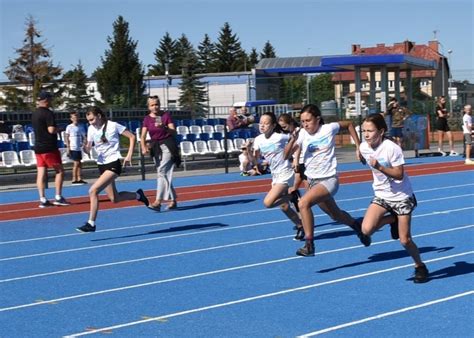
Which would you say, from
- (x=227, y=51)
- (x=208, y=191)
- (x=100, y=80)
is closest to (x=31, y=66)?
(x=100, y=80)

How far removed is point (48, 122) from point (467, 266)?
8413mm

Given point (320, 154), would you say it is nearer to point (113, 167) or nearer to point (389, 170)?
point (389, 170)

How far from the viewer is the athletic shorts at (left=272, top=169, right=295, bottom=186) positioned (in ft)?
37.6

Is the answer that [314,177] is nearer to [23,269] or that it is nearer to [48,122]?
[23,269]

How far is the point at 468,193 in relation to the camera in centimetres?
1761

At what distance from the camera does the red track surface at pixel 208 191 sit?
15867 mm

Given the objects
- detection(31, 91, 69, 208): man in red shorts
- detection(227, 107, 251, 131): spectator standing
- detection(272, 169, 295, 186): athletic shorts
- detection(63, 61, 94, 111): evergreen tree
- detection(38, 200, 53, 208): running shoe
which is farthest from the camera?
detection(63, 61, 94, 111): evergreen tree

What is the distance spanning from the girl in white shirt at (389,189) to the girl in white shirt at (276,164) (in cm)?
261

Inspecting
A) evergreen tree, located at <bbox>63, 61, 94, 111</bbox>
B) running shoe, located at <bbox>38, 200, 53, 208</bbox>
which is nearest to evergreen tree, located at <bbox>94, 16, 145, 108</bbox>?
evergreen tree, located at <bbox>63, 61, 94, 111</bbox>

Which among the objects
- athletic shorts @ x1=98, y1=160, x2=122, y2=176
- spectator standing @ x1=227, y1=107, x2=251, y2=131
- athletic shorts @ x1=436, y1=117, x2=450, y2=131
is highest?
spectator standing @ x1=227, y1=107, x2=251, y2=131

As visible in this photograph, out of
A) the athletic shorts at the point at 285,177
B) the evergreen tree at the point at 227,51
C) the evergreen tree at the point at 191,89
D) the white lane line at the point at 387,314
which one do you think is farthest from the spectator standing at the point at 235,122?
the evergreen tree at the point at 227,51

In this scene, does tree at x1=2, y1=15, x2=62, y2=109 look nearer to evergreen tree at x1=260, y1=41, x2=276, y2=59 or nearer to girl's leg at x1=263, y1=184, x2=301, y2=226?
girl's leg at x1=263, y1=184, x2=301, y2=226

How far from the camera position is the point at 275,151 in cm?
1158

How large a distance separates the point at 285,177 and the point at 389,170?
10.4 feet
